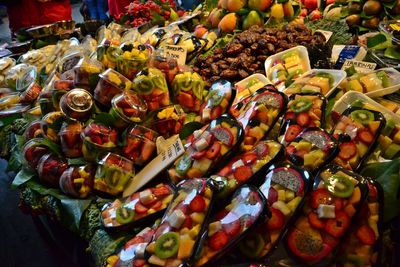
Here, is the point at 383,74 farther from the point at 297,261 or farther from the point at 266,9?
the point at 266,9

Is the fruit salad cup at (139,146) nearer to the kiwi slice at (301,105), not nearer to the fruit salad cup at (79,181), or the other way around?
the fruit salad cup at (79,181)

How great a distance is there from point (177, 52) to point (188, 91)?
2.01ft

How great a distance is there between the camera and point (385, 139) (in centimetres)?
163

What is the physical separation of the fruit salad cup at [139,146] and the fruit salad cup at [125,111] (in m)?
0.06

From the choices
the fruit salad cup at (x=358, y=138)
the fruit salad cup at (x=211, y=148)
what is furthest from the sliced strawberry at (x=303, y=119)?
the fruit salad cup at (x=211, y=148)

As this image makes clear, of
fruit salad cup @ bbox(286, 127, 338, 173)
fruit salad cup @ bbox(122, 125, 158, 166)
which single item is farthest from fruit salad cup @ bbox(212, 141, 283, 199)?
fruit salad cup @ bbox(122, 125, 158, 166)

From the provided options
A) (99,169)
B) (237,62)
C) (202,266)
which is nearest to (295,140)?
(202,266)

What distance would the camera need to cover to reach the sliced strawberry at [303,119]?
1658mm

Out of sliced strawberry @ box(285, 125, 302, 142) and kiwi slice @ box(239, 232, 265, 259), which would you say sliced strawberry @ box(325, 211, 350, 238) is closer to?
kiwi slice @ box(239, 232, 265, 259)

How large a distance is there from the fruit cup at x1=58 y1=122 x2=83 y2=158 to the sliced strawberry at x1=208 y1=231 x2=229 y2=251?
112cm

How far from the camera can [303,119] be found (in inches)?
65.6

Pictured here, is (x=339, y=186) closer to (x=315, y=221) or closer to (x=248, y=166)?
(x=315, y=221)

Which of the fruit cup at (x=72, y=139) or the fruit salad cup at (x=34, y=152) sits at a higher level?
the fruit cup at (x=72, y=139)

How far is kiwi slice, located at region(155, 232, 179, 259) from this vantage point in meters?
1.26
